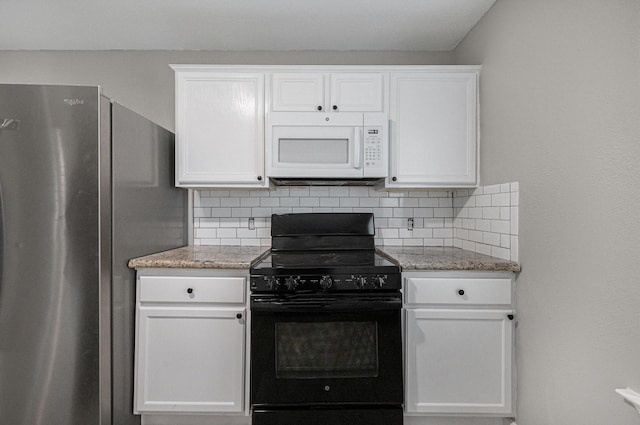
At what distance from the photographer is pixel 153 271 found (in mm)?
1887

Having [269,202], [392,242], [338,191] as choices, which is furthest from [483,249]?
[269,202]

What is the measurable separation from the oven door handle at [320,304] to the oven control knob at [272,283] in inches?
2.1

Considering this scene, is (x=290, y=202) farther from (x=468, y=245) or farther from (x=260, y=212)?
(x=468, y=245)

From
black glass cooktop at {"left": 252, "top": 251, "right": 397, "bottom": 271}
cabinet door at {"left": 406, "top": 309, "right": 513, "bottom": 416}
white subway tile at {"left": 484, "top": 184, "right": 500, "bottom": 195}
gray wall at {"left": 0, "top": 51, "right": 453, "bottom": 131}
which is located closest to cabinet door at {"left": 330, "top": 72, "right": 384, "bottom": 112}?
gray wall at {"left": 0, "top": 51, "right": 453, "bottom": 131}

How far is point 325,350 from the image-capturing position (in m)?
1.76

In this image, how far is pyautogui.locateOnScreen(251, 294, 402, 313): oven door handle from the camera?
175cm

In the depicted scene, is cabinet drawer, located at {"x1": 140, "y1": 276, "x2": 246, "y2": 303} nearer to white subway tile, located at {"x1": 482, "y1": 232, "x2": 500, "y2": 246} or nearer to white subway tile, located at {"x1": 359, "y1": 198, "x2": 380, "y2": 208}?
white subway tile, located at {"x1": 359, "y1": 198, "x2": 380, "y2": 208}

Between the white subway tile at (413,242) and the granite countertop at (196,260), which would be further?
the white subway tile at (413,242)

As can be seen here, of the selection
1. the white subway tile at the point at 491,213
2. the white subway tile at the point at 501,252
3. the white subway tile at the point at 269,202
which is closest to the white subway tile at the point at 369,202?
the white subway tile at the point at 269,202

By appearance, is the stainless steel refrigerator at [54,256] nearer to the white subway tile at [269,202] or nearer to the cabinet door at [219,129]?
the cabinet door at [219,129]

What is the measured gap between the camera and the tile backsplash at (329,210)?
8.59 ft

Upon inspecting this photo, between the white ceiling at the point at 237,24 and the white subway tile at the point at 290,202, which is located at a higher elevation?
the white ceiling at the point at 237,24

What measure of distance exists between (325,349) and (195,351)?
0.69 m

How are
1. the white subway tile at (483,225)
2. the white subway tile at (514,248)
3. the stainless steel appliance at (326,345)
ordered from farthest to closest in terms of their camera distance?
the white subway tile at (483,225), the white subway tile at (514,248), the stainless steel appliance at (326,345)
